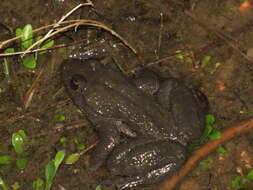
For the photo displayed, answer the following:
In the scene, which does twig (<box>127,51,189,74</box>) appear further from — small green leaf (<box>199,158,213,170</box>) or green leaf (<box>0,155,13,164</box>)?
green leaf (<box>0,155,13,164</box>)

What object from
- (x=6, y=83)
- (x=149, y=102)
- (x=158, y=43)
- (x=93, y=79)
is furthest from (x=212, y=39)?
(x=6, y=83)

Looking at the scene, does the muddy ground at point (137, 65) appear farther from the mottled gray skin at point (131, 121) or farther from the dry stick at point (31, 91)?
the mottled gray skin at point (131, 121)

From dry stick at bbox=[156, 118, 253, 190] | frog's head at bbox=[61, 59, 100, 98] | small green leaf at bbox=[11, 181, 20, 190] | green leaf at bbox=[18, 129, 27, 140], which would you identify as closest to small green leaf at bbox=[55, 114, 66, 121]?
frog's head at bbox=[61, 59, 100, 98]

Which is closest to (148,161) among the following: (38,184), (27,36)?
(38,184)

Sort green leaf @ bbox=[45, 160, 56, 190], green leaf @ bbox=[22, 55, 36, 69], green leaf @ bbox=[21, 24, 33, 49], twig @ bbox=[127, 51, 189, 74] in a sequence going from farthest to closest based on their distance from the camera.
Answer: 1. twig @ bbox=[127, 51, 189, 74]
2. green leaf @ bbox=[22, 55, 36, 69]
3. green leaf @ bbox=[21, 24, 33, 49]
4. green leaf @ bbox=[45, 160, 56, 190]

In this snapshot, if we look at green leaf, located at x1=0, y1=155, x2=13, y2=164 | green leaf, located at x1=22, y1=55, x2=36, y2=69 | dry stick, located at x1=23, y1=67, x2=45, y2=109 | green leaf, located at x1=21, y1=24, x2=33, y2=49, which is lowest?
green leaf, located at x1=0, y1=155, x2=13, y2=164

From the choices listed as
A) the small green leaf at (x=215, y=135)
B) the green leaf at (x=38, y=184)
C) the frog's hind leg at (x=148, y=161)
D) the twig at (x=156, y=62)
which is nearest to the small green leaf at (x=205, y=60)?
the twig at (x=156, y=62)
